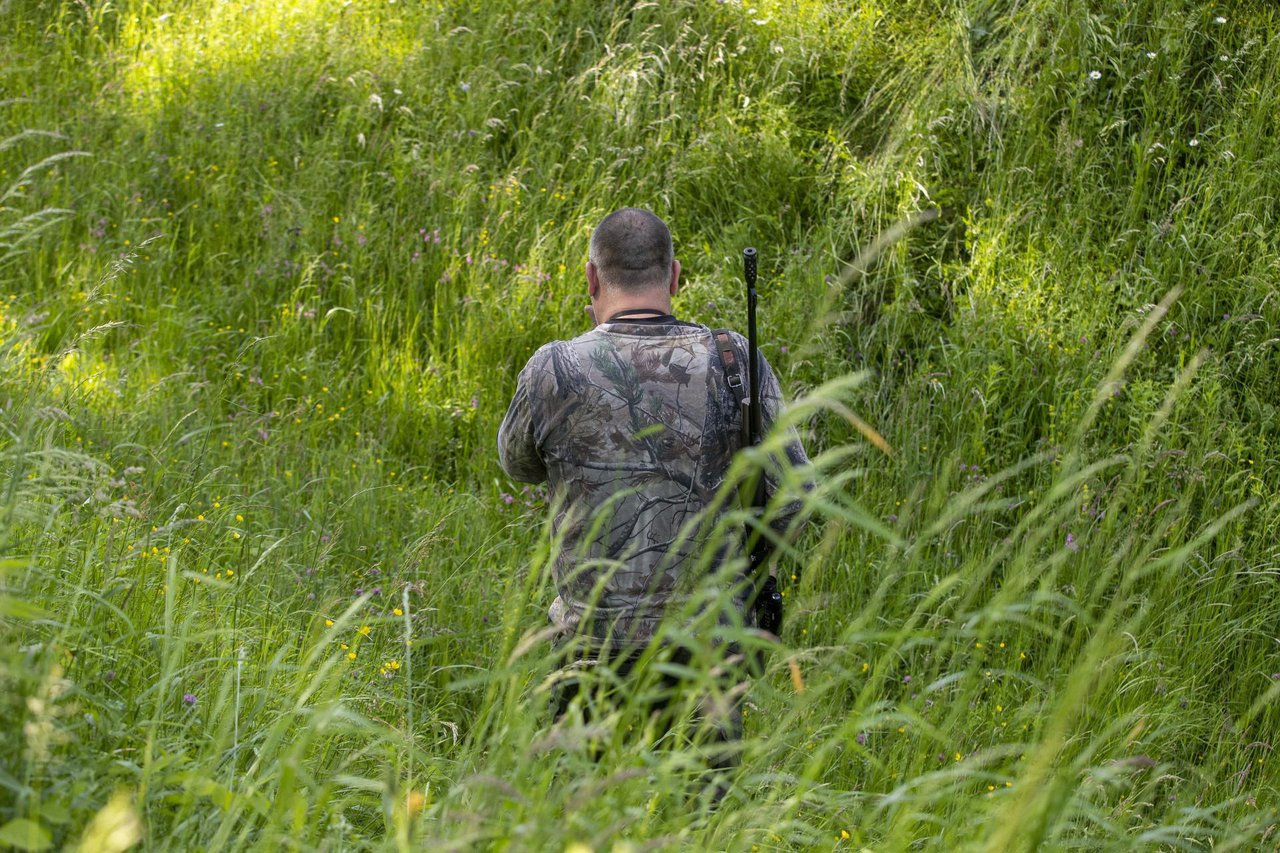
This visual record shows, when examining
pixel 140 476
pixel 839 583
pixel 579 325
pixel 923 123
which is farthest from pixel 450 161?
pixel 839 583

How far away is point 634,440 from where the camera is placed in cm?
317

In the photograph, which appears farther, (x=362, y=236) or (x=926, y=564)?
(x=362, y=236)

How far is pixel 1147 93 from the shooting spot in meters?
6.62

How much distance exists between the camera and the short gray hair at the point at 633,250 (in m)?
3.28

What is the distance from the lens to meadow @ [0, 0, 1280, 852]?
140 inches

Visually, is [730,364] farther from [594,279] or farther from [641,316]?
[594,279]

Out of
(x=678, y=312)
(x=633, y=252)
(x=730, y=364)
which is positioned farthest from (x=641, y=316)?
(x=678, y=312)

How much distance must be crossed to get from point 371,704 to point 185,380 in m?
3.07

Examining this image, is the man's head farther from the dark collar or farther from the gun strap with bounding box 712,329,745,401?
the gun strap with bounding box 712,329,745,401

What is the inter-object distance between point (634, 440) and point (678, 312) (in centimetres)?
302

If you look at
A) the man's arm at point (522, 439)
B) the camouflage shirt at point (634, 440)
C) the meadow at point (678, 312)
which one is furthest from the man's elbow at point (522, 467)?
the meadow at point (678, 312)

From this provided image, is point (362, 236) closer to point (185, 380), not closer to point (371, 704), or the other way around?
point (185, 380)

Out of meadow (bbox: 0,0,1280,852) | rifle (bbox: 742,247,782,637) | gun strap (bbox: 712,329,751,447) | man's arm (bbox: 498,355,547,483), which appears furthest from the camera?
meadow (bbox: 0,0,1280,852)

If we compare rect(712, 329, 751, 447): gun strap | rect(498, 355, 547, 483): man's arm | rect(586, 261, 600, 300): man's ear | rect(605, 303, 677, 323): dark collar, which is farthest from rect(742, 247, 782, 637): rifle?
rect(498, 355, 547, 483): man's arm
